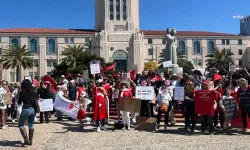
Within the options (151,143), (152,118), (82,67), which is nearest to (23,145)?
(151,143)

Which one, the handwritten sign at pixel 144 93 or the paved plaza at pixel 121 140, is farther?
the handwritten sign at pixel 144 93

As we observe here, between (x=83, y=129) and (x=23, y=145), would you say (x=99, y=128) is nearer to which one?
(x=83, y=129)

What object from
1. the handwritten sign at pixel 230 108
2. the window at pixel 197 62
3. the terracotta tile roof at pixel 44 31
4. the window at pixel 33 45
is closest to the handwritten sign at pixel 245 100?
the handwritten sign at pixel 230 108

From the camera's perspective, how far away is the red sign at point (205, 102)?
10.8m

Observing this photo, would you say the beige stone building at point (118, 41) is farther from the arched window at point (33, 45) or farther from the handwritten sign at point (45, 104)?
the handwritten sign at point (45, 104)

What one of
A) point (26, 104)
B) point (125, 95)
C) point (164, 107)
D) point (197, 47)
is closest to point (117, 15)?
point (197, 47)

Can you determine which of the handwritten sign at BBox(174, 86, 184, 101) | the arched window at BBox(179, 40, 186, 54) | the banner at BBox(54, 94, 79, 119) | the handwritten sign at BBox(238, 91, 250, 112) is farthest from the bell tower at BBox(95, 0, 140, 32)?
the handwritten sign at BBox(238, 91, 250, 112)

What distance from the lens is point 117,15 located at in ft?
283

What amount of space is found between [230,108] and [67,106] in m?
6.12

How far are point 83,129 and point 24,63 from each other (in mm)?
51120

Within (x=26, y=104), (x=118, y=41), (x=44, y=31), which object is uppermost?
(x=44, y=31)

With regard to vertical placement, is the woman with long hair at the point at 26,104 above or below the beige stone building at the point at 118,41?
below

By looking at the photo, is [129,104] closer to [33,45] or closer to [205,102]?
[205,102]

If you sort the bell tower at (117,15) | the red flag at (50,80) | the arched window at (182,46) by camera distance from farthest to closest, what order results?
the arched window at (182,46), the bell tower at (117,15), the red flag at (50,80)
